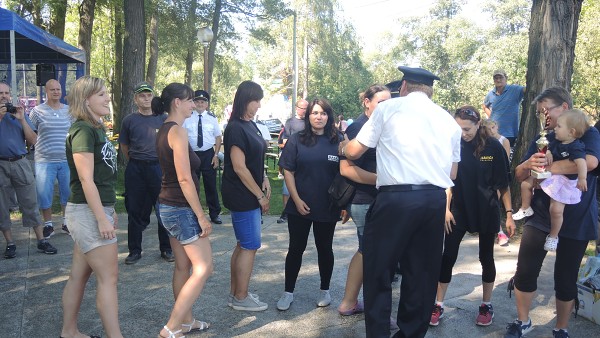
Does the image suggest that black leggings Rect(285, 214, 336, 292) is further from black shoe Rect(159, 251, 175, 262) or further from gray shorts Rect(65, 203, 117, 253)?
black shoe Rect(159, 251, 175, 262)

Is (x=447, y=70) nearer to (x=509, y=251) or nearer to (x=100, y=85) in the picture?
(x=509, y=251)

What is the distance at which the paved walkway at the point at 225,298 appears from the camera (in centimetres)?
389

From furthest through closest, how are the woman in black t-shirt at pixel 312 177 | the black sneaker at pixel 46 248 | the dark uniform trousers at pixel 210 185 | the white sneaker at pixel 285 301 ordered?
the dark uniform trousers at pixel 210 185
the black sneaker at pixel 46 248
the white sneaker at pixel 285 301
the woman in black t-shirt at pixel 312 177

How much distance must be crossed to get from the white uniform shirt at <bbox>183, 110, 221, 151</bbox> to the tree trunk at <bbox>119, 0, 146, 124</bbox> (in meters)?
4.95

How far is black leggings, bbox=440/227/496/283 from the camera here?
400 cm

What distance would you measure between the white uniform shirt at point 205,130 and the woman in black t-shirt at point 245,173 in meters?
3.28

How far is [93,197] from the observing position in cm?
308

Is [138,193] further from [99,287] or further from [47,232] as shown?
[99,287]

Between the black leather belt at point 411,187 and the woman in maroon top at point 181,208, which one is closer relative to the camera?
the black leather belt at point 411,187

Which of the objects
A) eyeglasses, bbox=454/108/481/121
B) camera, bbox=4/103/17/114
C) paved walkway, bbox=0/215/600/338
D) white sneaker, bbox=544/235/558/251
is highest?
eyeglasses, bbox=454/108/481/121

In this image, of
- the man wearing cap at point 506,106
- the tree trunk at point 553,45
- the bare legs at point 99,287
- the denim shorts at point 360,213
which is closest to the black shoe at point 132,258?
the bare legs at point 99,287

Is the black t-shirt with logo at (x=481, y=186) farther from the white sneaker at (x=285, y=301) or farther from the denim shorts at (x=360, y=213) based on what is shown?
the white sneaker at (x=285, y=301)

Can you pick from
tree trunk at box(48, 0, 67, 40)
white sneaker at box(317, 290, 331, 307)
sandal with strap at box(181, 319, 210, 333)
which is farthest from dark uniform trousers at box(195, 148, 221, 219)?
tree trunk at box(48, 0, 67, 40)

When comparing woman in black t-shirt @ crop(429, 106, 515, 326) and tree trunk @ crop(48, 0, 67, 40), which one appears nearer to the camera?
woman in black t-shirt @ crop(429, 106, 515, 326)
